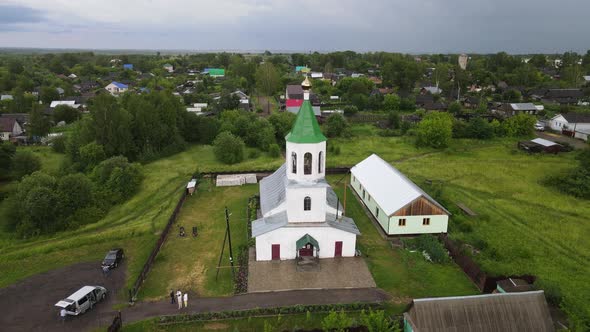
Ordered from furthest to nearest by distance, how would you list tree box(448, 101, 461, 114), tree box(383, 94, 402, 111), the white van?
tree box(383, 94, 402, 111), tree box(448, 101, 461, 114), the white van

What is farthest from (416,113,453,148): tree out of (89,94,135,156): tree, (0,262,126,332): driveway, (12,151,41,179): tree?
(12,151,41,179): tree

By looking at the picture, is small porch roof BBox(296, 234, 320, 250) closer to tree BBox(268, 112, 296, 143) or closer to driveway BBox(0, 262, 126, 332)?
driveway BBox(0, 262, 126, 332)

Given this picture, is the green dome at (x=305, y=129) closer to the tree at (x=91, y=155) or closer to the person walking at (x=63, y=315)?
the person walking at (x=63, y=315)

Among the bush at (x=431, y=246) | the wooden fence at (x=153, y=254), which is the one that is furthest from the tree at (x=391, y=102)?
the wooden fence at (x=153, y=254)

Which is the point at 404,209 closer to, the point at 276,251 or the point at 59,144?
the point at 276,251

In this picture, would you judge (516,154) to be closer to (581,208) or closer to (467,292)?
(581,208)

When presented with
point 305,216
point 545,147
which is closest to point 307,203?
point 305,216

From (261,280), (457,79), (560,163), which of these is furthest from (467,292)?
(457,79)
